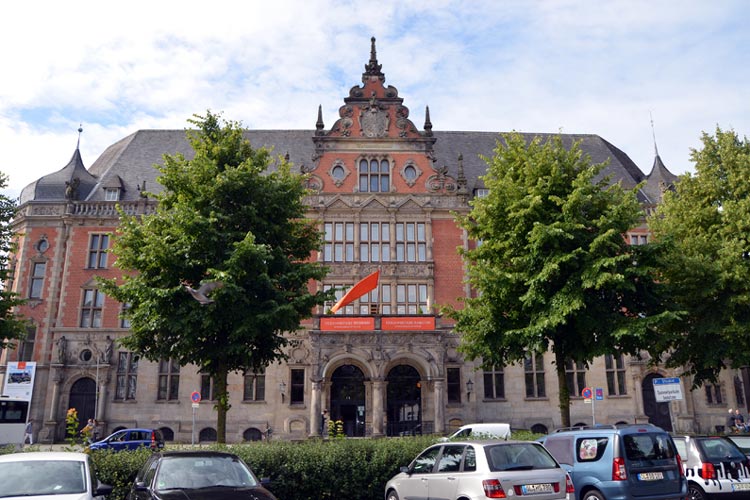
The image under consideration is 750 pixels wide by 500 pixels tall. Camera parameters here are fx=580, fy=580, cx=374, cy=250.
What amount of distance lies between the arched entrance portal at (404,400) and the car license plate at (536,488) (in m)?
22.4

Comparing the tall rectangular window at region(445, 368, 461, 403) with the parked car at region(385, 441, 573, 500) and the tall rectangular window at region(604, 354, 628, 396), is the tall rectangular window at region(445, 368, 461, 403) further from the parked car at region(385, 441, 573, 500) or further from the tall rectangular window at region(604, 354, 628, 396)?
the parked car at region(385, 441, 573, 500)

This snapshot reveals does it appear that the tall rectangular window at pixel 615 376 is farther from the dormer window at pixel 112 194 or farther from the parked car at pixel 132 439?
the dormer window at pixel 112 194

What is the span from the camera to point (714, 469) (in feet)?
43.6

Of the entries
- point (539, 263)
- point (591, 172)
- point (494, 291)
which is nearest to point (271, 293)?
point (494, 291)

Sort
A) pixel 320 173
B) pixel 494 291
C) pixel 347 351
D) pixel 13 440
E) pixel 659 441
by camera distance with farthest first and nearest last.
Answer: pixel 320 173 → pixel 347 351 → pixel 13 440 → pixel 494 291 → pixel 659 441

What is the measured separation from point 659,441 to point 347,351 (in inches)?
819

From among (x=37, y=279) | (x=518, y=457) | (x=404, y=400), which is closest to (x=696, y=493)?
(x=518, y=457)

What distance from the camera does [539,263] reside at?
19.1 metres

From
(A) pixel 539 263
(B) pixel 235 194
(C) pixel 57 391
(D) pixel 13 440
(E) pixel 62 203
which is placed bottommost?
(D) pixel 13 440

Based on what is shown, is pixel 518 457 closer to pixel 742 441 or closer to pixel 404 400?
pixel 742 441

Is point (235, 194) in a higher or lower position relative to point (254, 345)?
higher

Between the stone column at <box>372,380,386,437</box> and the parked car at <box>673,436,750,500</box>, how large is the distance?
18316mm

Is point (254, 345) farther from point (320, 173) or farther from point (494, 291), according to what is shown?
point (320, 173)

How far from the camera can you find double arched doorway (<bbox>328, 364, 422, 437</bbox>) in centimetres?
3191
